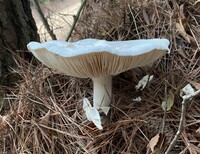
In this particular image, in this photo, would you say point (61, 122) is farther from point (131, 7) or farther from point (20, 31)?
point (131, 7)

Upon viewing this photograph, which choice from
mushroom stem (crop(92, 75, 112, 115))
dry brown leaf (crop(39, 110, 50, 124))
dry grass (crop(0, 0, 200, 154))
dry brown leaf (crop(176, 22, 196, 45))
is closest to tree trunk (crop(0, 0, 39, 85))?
dry grass (crop(0, 0, 200, 154))

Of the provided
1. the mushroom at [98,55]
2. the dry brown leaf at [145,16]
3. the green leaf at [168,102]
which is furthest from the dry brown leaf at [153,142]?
the dry brown leaf at [145,16]

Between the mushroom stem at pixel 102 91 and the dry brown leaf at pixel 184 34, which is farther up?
the dry brown leaf at pixel 184 34

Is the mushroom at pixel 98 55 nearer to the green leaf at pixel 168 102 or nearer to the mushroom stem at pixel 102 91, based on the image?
the mushroom stem at pixel 102 91

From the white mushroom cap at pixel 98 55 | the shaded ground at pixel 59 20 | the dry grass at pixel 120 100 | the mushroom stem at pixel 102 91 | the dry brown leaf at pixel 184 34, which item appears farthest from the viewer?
the shaded ground at pixel 59 20

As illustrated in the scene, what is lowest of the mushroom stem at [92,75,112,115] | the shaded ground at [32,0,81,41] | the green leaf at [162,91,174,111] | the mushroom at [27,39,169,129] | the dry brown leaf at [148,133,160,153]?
the dry brown leaf at [148,133,160,153]

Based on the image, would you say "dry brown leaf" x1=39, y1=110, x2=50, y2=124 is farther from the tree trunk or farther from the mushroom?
the tree trunk

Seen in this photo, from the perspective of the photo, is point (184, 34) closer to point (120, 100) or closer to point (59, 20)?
point (120, 100)

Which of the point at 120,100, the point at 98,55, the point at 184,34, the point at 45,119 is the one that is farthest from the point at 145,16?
the point at 45,119
